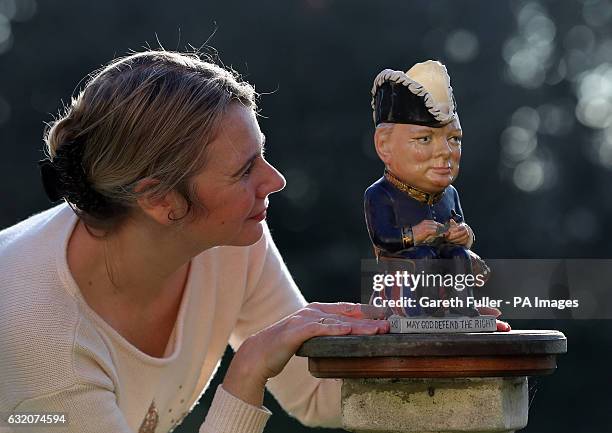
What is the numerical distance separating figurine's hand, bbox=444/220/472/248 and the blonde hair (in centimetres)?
70

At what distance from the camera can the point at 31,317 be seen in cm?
327

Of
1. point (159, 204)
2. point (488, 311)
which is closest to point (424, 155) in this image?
point (488, 311)

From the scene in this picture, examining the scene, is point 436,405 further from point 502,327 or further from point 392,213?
point 392,213

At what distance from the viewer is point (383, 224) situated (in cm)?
322

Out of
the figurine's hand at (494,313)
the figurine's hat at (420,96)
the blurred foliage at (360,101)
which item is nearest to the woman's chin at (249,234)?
the figurine's hat at (420,96)

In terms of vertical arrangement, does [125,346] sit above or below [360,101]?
below

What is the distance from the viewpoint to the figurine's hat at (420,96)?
3223 millimetres

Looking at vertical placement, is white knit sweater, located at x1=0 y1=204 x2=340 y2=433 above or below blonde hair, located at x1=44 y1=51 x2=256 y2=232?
below

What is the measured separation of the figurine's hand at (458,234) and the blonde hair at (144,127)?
70 centimetres

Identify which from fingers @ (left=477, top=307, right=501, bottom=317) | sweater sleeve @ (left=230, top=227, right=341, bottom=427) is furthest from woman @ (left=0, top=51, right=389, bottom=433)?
sweater sleeve @ (left=230, top=227, right=341, bottom=427)

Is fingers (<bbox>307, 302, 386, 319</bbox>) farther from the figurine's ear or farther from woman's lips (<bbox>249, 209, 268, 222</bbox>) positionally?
the figurine's ear

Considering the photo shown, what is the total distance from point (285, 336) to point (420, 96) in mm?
758

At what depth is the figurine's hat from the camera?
10.6ft

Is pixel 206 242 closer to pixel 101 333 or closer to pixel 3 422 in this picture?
pixel 101 333
